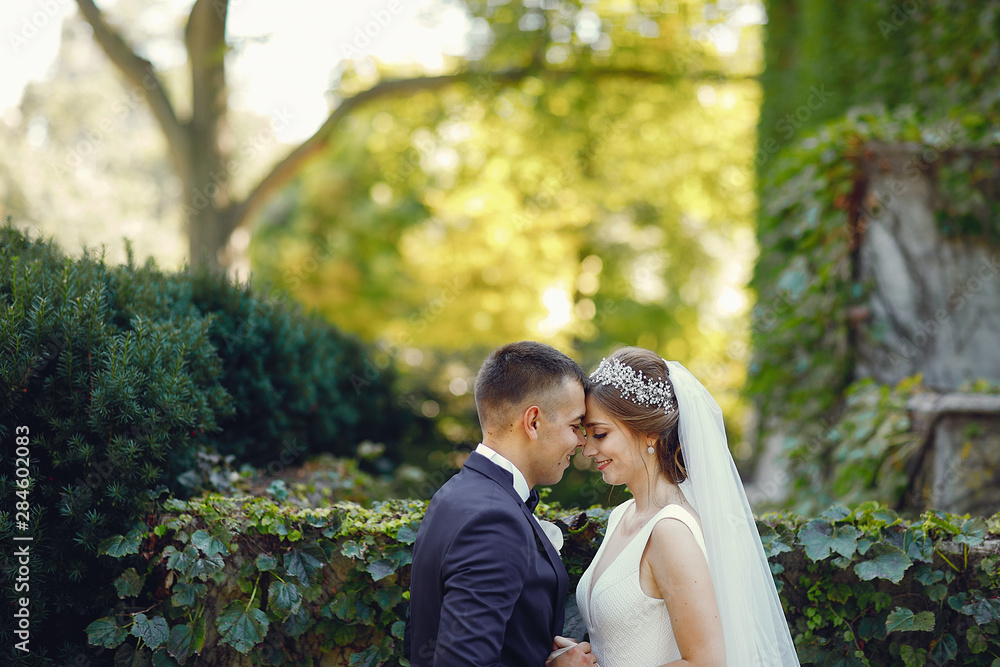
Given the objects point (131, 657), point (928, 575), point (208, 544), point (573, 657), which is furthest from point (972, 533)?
point (131, 657)

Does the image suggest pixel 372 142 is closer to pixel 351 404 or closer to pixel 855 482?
pixel 351 404

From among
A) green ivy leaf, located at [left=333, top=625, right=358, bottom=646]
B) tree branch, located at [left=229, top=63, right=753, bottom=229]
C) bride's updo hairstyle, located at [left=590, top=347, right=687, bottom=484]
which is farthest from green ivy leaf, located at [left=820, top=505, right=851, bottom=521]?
tree branch, located at [left=229, top=63, right=753, bottom=229]

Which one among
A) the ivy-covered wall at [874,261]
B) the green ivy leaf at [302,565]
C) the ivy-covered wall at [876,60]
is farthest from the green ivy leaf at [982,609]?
the ivy-covered wall at [876,60]

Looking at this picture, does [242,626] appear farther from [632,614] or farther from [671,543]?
[671,543]

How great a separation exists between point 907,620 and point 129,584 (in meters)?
3.05

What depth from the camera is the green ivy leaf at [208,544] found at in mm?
2951

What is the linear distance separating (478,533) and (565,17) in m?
13.0

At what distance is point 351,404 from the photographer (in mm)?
6434

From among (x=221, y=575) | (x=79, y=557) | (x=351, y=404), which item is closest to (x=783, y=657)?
(x=221, y=575)

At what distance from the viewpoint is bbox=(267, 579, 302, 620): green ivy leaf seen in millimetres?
2922

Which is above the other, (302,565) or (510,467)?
(510,467)

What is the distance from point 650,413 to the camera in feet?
8.91

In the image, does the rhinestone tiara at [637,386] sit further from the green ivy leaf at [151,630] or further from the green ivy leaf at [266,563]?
the green ivy leaf at [151,630]

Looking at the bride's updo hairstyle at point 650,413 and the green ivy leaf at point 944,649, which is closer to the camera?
the bride's updo hairstyle at point 650,413
